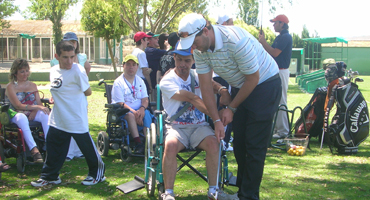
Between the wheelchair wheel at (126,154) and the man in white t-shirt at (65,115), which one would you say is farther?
the wheelchair wheel at (126,154)

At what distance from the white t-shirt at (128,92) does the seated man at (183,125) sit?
5.74 feet

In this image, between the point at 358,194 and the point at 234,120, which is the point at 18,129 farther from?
the point at 358,194

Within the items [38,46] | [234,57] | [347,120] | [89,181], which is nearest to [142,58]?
[89,181]

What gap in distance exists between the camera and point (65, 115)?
4.26 meters

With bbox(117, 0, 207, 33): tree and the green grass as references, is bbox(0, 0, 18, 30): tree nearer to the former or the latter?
bbox(117, 0, 207, 33): tree

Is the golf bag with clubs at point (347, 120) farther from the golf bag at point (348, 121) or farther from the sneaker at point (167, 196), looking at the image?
the sneaker at point (167, 196)

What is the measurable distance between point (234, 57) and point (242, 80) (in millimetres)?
316

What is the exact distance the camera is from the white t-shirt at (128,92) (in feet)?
18.6

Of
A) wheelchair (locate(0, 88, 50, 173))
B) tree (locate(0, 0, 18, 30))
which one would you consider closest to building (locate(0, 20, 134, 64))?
tree (locate(0, 0, 18, 30))

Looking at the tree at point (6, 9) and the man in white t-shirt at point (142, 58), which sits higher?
the tree at point (6, 9)

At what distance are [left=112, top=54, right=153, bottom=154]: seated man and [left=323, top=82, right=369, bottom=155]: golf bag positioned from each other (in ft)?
9.32

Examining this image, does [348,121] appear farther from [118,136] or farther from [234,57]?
[118,136]

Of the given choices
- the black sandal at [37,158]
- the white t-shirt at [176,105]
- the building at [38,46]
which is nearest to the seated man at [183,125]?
the white t-shirt at [176,105]

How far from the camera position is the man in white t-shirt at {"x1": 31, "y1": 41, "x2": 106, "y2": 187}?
427cm
